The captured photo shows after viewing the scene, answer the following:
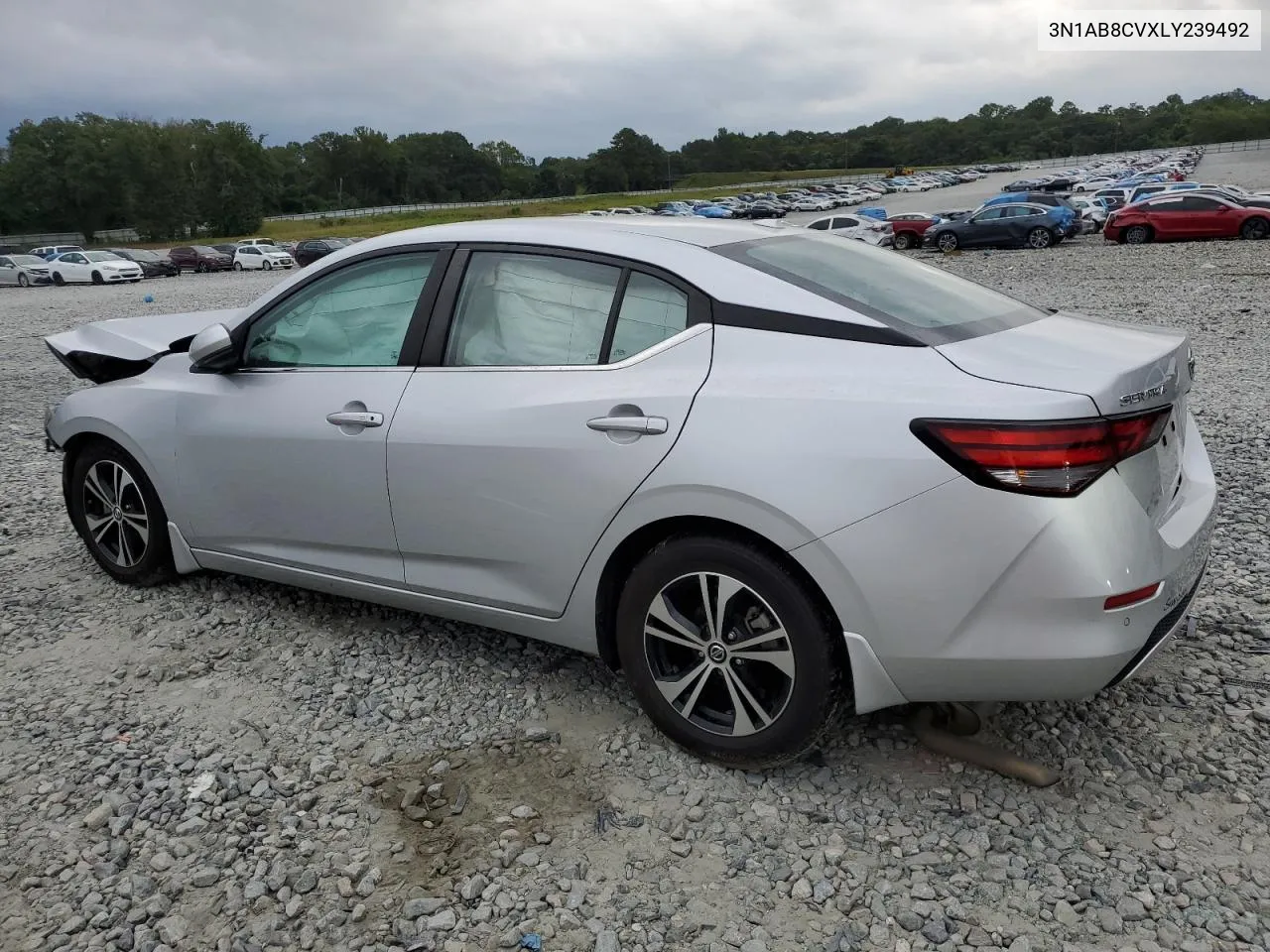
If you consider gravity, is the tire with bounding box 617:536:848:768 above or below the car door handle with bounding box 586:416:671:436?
below

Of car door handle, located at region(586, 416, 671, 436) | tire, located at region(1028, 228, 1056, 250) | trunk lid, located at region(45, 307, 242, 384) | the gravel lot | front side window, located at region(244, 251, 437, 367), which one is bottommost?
tire, located at region(1028, 228, 1056, 250)

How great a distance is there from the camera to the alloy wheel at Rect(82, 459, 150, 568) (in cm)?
440

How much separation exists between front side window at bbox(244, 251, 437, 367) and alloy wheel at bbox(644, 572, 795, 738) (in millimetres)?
1406

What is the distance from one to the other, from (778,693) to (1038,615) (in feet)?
2.52

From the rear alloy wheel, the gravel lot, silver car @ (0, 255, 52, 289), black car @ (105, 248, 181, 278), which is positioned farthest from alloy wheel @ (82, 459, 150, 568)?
black car @ (105, 248, 181, 278)

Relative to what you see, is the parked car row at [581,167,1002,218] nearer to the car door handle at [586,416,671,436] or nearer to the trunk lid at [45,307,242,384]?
the trunk lid at [45,307,242,384]

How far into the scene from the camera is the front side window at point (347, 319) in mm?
3549

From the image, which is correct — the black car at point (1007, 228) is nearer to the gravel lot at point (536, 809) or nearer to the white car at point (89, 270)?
the gravel lot at point (536, 809)

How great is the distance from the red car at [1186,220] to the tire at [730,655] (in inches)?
1059

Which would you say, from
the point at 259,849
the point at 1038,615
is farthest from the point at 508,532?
the point at 1038,615

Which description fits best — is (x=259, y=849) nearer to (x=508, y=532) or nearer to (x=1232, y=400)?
(x=508, y=532)

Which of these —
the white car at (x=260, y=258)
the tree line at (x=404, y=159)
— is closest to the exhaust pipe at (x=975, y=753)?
the white car at (x=260, y=258)

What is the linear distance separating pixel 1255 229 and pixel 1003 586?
27.1 meters

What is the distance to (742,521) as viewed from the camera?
2.66 metres
